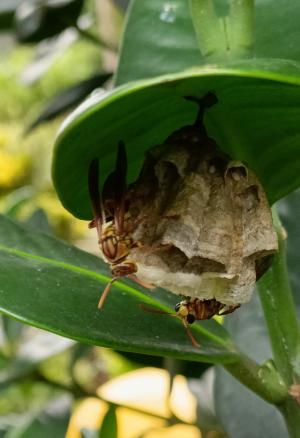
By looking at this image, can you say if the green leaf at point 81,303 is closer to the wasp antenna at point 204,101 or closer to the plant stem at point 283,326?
the plant stem at point 283,326

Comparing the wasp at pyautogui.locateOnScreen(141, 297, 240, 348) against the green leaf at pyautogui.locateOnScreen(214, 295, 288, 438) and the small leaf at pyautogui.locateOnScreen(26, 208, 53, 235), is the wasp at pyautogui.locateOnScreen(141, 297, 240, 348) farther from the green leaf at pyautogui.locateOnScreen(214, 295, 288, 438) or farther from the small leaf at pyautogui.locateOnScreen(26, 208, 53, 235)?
the small leaf at pyautogui.locateOnScreen(26, 208, 53, 235)

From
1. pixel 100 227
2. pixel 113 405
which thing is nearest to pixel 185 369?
pixel 113 405

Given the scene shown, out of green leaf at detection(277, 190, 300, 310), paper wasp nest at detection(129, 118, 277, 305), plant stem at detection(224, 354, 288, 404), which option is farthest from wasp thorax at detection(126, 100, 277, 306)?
green leaf at detection(277, 190, 300, 310)

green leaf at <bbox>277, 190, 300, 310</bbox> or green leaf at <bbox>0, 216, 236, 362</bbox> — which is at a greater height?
green leaf at <bbox>0, 216, 236, 362</bbox>

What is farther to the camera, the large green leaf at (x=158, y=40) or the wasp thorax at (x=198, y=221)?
the large green leaf at (x=158, y=40)

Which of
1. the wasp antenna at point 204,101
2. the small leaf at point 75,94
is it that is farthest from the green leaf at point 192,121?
the small leaf at point 75,94

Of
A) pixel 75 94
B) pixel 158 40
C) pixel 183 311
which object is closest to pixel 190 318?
pixel 183 311

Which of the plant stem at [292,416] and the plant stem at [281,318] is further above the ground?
the plant stem at [281,318]
